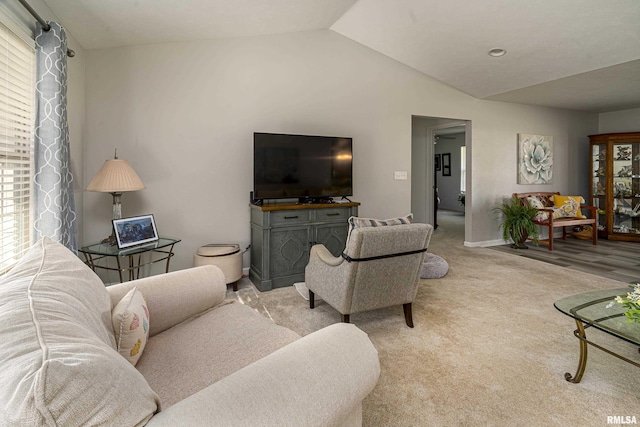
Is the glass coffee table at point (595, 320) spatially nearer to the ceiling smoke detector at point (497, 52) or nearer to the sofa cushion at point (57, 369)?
the sofa cushion at point (57, 369)

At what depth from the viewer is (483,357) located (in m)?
2.09

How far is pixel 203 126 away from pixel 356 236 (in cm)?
241

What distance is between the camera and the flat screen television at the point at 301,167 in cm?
357

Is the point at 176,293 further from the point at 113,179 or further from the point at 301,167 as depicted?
the point at 301,167

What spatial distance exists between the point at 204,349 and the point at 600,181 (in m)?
7.68

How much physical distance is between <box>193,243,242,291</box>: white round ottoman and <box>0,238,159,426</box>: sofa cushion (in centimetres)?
229

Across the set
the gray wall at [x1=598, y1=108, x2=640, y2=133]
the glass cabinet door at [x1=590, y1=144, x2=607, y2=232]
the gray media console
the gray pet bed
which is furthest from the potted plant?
the gray media console

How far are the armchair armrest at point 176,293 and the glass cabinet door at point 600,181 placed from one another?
289 inches

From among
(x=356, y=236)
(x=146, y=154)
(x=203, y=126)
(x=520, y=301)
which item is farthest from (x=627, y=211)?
(x=146, y=154)

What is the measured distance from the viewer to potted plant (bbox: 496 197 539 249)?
5234 mm

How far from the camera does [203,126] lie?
359 centimetres

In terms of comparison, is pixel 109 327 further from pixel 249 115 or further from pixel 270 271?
pixel 249 115

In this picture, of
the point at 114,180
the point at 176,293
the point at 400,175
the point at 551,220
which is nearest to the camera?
the point at 176,293

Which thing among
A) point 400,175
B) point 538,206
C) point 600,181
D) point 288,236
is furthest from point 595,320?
point 600,181
